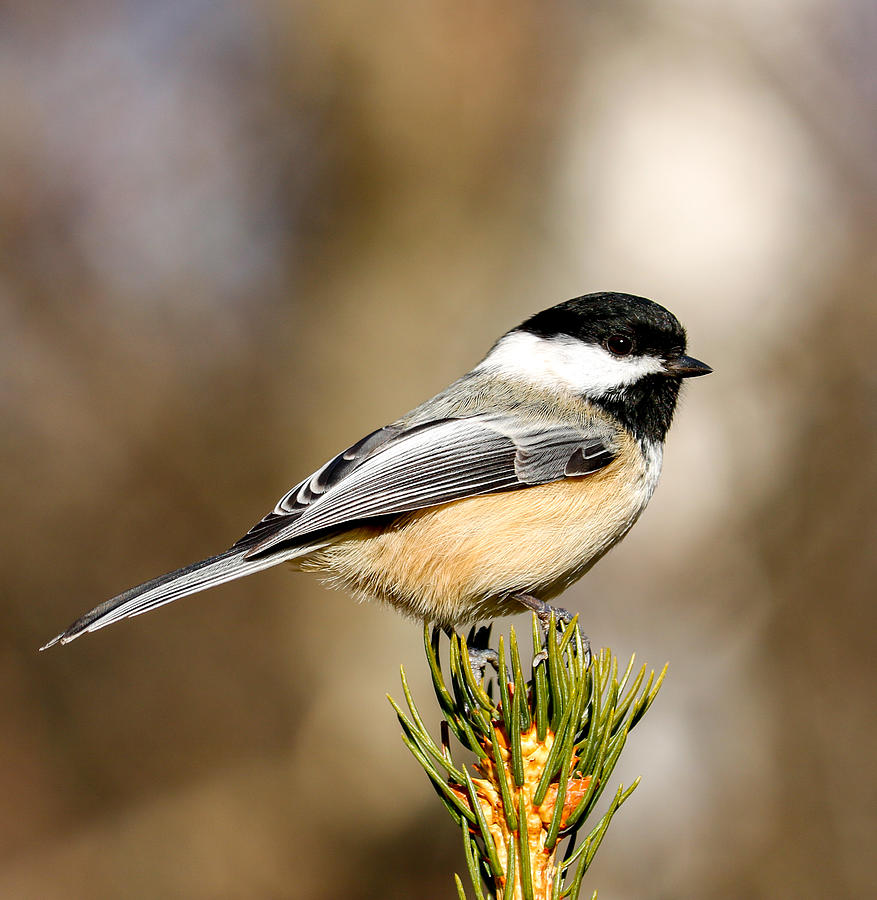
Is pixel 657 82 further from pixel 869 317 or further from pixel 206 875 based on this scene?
pixel 206 875

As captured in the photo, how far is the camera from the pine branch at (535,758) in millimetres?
992

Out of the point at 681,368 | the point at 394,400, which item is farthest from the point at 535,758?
the point at 394,400

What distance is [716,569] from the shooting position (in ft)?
10.0

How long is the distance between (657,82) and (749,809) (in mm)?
2763

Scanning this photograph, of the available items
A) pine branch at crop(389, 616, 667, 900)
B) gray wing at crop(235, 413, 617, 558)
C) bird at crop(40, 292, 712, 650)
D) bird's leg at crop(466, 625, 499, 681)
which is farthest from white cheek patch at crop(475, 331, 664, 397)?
pine branch at crop(389, 616, 667, 900)

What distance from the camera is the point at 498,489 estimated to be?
1709 mm

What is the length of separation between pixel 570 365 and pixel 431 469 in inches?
18.1

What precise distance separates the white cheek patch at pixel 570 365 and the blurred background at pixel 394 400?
46.9 inches

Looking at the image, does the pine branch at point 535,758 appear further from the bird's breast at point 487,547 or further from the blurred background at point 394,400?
the blurred background at point 394,400

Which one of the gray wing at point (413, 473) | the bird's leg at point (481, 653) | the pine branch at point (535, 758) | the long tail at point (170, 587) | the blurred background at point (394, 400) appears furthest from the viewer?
the blurred background at point (394, 400)

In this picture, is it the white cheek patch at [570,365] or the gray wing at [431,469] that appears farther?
the white cheek patch at [570,365]

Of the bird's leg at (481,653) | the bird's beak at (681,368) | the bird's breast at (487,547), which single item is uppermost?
the bird's beak at (681,368)

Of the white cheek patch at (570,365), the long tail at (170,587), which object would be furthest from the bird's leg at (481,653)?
the white cheek patch at (570,365)

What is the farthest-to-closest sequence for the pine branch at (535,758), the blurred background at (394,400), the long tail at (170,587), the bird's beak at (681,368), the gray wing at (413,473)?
the blurred background at (394,400) → the bird's beak at (681,368) → the gray wing at (413,473) → the long tail at (170,587) → the pine branch at (535,758)
